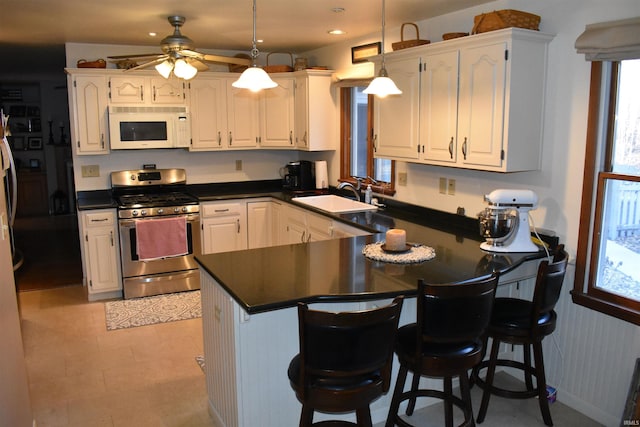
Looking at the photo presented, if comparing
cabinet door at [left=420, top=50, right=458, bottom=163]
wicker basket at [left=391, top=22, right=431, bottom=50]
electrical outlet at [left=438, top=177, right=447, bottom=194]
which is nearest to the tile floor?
electrical outlet at [left=438, top=177, right=447, bottom=194]

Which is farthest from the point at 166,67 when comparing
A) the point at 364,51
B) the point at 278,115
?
the point at 278,115

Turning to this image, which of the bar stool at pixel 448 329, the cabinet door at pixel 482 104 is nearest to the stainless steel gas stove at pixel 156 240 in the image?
the cabinet door at pixel 482 104

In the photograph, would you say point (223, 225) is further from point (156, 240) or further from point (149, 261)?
point (149, 261)

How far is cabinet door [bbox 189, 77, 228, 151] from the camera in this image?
5301mm

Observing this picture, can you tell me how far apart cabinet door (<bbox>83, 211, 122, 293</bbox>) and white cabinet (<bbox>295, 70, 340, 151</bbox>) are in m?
2.00

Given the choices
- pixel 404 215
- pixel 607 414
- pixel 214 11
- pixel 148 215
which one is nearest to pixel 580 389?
pixel 607 414

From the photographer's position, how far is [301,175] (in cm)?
564

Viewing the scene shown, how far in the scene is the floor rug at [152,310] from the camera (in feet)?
14.5

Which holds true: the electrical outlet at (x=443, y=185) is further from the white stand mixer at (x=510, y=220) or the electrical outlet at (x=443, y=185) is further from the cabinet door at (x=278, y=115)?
the cabinet door at (x=278, y=115)

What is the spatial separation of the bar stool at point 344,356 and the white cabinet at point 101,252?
134 inches

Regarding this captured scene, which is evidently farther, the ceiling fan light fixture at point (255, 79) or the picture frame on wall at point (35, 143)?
the picture frame on wall at point (35, 143)

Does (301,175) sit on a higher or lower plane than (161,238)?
higher

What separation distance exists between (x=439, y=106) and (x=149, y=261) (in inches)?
120

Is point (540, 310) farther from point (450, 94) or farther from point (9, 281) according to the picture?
point (9, 281)
